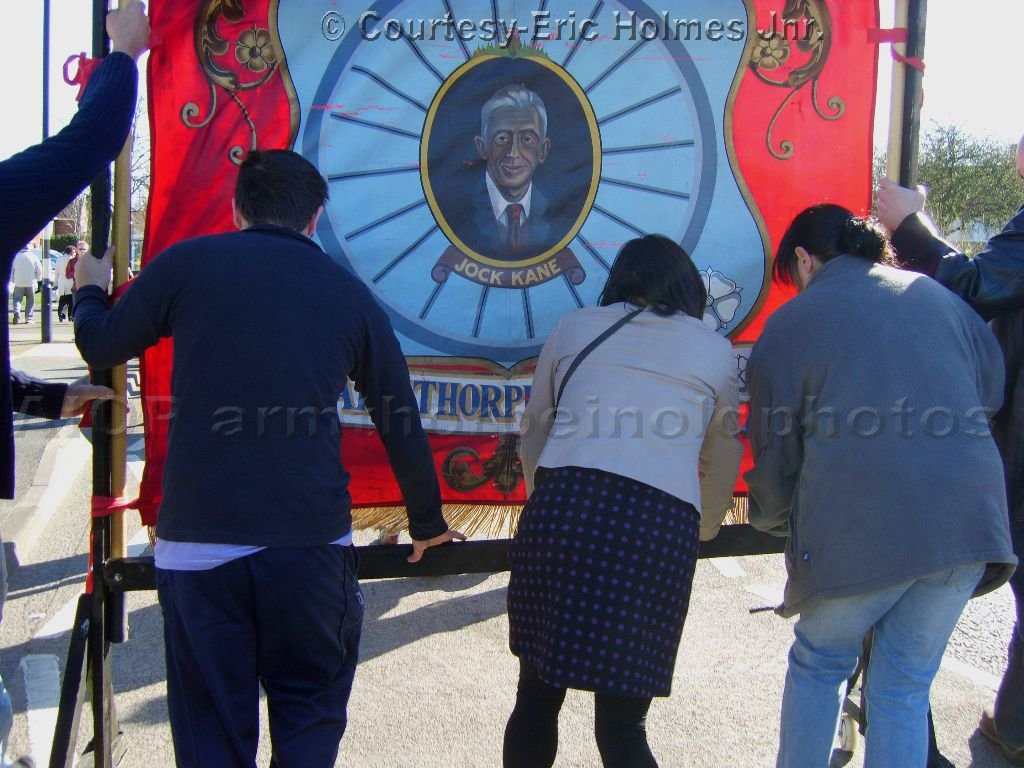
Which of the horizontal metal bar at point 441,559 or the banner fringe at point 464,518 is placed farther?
the banner fringe at point 464,518

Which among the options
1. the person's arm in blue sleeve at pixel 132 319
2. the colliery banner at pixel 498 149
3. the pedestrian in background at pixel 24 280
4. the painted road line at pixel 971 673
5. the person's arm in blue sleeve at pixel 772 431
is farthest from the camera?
the pedestrian in background at pixel 24 280

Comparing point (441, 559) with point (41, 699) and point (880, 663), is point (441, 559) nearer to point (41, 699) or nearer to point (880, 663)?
point (880, 663)

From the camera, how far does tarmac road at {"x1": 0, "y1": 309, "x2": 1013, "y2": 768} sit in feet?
10.3

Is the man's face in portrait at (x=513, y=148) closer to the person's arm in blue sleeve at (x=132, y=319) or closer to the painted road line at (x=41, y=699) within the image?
the person's arm in blue sleeve at (x=132, y=319)

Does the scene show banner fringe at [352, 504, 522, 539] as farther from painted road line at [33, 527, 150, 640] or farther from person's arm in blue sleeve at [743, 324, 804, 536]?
painted road line at [33, 527, 150, 640]

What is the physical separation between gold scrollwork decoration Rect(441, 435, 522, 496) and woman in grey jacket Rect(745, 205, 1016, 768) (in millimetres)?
770

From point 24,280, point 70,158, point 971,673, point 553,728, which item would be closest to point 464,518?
point 553,728

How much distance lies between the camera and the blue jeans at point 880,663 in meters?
2.20

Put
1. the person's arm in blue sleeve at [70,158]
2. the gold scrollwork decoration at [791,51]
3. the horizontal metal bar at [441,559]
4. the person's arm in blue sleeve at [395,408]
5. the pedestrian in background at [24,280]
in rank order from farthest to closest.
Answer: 1. the pedestrian in background at [24,280]
2. the gold scrollwork decoration at [791,51]
3. the horizontal metal bar at [441,559]
4. the person's arm in blue sleeve at [395,408]
5. the person's arm in blue sleeve at [70,158]

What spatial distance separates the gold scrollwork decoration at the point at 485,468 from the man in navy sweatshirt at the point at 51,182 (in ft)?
3.49

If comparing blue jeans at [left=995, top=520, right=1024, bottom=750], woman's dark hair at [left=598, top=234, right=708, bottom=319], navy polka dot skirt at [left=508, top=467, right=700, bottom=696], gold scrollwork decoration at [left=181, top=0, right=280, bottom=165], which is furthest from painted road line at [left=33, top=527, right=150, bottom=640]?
blue jeans at [left=995, top=520, right=1024, bottom=750]

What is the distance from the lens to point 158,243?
8.61ft

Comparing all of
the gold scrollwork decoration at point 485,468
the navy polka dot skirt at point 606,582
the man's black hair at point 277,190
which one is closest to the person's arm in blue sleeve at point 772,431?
the navy polka dot skirt at point 606,582

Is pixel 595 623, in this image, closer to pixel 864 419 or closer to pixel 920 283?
pixel 864 419
